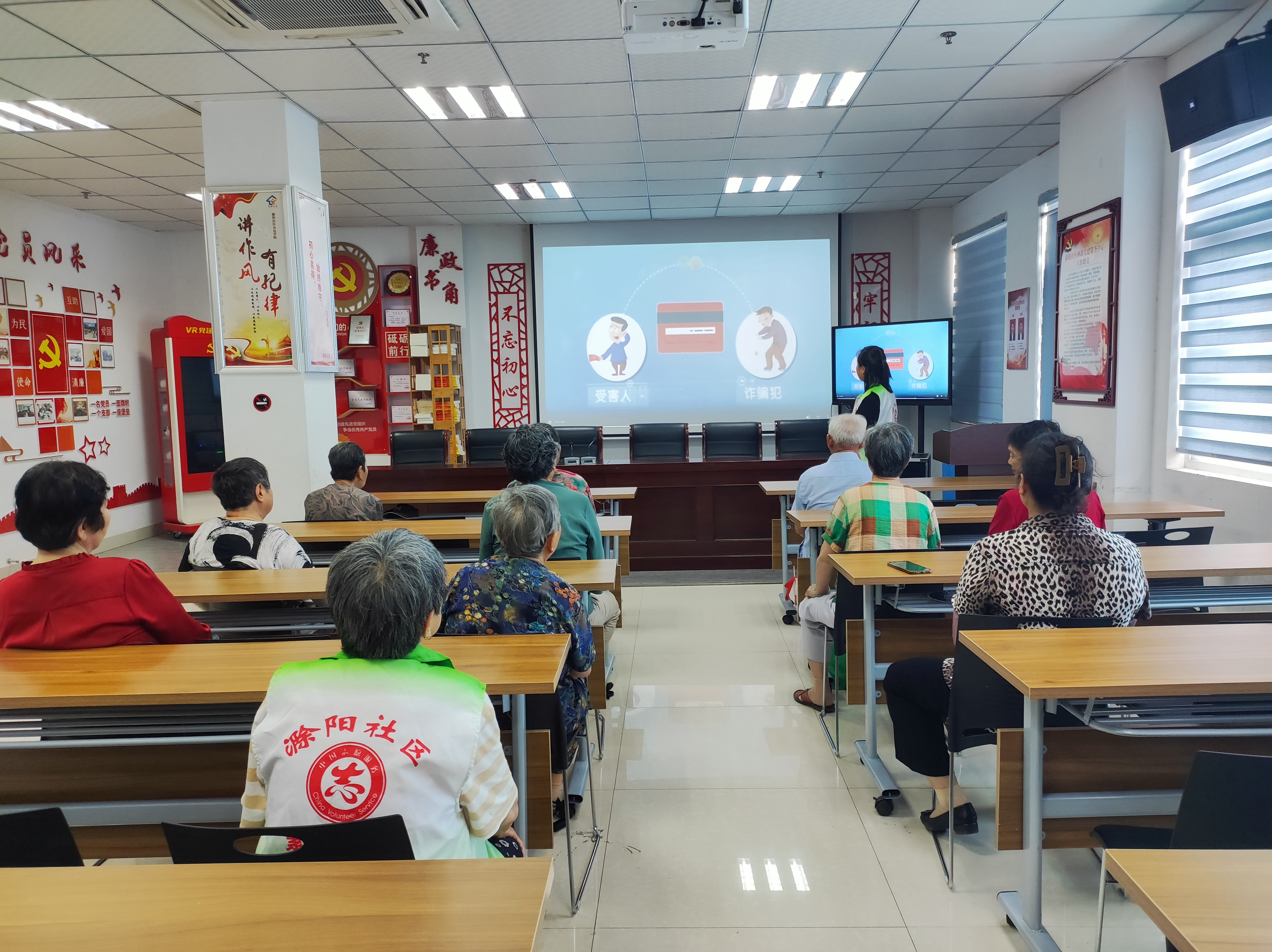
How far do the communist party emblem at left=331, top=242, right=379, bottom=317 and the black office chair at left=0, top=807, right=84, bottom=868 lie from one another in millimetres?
7938

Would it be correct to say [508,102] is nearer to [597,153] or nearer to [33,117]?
[597,153]

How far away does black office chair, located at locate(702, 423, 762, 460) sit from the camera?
782cm

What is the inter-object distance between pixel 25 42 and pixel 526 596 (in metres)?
3.77

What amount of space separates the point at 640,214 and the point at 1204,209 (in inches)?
202

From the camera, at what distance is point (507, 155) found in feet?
18.9

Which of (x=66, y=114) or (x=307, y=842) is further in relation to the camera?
(x=66, y=114)

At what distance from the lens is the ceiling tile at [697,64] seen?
13.4 ft

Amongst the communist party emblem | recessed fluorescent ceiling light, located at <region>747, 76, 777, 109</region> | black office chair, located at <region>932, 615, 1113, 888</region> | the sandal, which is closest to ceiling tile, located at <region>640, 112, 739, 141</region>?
recessed fluorescent ceiling light, located at <region>747, 76, 777, 109</region>

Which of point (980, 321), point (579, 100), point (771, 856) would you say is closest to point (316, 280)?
point (579, 100)

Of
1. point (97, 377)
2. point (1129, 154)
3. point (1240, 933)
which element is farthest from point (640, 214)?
point (1240, 933)

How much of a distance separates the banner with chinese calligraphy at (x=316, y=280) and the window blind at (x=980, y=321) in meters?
5.17

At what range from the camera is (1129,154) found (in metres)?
4.30

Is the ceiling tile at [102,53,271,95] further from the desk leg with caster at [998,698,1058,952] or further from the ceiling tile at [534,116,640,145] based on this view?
the desk leg with caster at [998,698,1058,952]

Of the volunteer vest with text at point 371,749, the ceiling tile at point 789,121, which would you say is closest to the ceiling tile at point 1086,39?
the ceiling tile at point 789,121
